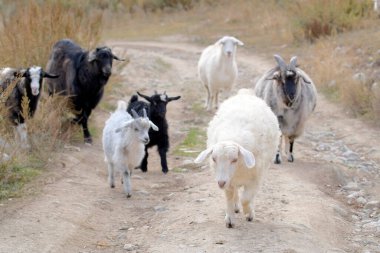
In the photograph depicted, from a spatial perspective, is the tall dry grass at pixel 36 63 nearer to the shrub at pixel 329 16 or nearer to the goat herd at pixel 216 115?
the goat herd at pixel 216 115

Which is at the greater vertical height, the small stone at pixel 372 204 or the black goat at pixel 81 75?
the black goat at pixel 81 75

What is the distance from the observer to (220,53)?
51.4 ft

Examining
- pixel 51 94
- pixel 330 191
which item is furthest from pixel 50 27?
pixel 330 191

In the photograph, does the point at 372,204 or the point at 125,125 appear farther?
the point at 125,125

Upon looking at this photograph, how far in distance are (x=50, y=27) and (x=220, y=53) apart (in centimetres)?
373

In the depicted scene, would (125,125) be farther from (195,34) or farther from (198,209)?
(195,34)

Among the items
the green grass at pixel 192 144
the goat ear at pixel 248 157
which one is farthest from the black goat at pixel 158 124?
the goat ear at pixel 248 157

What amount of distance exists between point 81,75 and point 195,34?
1621 cm

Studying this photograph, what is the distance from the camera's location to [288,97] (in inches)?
437

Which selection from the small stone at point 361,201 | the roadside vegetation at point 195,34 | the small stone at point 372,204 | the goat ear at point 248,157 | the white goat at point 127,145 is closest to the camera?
the goat ear at point 248,157

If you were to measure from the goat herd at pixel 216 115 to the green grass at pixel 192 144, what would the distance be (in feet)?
2.93

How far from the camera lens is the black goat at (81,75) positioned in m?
12.1

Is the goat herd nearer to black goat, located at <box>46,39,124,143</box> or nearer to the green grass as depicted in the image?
black goat, located at <box>46,39,124,143</box>

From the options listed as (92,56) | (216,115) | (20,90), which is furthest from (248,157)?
(92,56)
